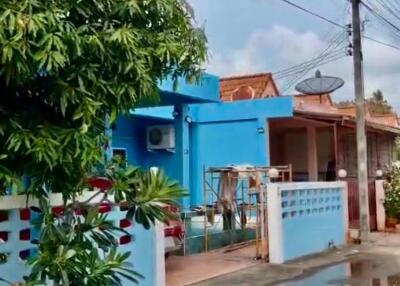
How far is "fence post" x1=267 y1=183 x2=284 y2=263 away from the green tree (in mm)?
7202

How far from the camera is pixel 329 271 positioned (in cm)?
1094

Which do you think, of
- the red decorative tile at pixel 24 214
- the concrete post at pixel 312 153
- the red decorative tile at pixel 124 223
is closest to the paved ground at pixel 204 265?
the red decorative tile at pixel 124 223

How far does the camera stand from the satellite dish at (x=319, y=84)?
61.8ft

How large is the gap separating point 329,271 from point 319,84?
9.23m

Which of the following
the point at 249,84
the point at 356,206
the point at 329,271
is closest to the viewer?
the point at 329,271

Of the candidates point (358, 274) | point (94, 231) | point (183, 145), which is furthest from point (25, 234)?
point (183, 145)

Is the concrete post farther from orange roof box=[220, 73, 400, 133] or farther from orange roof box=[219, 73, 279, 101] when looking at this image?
orange roof box=[219, 73, 279, 101]

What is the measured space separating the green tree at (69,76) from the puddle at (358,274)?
582 cm

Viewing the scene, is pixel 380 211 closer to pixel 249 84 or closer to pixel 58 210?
pixel 249 84

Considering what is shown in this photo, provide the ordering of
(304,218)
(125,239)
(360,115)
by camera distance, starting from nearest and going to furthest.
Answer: (125,239) → (304,218) → (360,115)

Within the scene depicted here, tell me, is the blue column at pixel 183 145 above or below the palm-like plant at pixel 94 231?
above

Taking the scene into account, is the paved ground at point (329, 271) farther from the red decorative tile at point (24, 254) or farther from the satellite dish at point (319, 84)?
the satellite dish at point (319, 84)

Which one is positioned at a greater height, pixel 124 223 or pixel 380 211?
pixel 124 223

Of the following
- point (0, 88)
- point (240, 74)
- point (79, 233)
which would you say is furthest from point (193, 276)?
point (240, 74)
